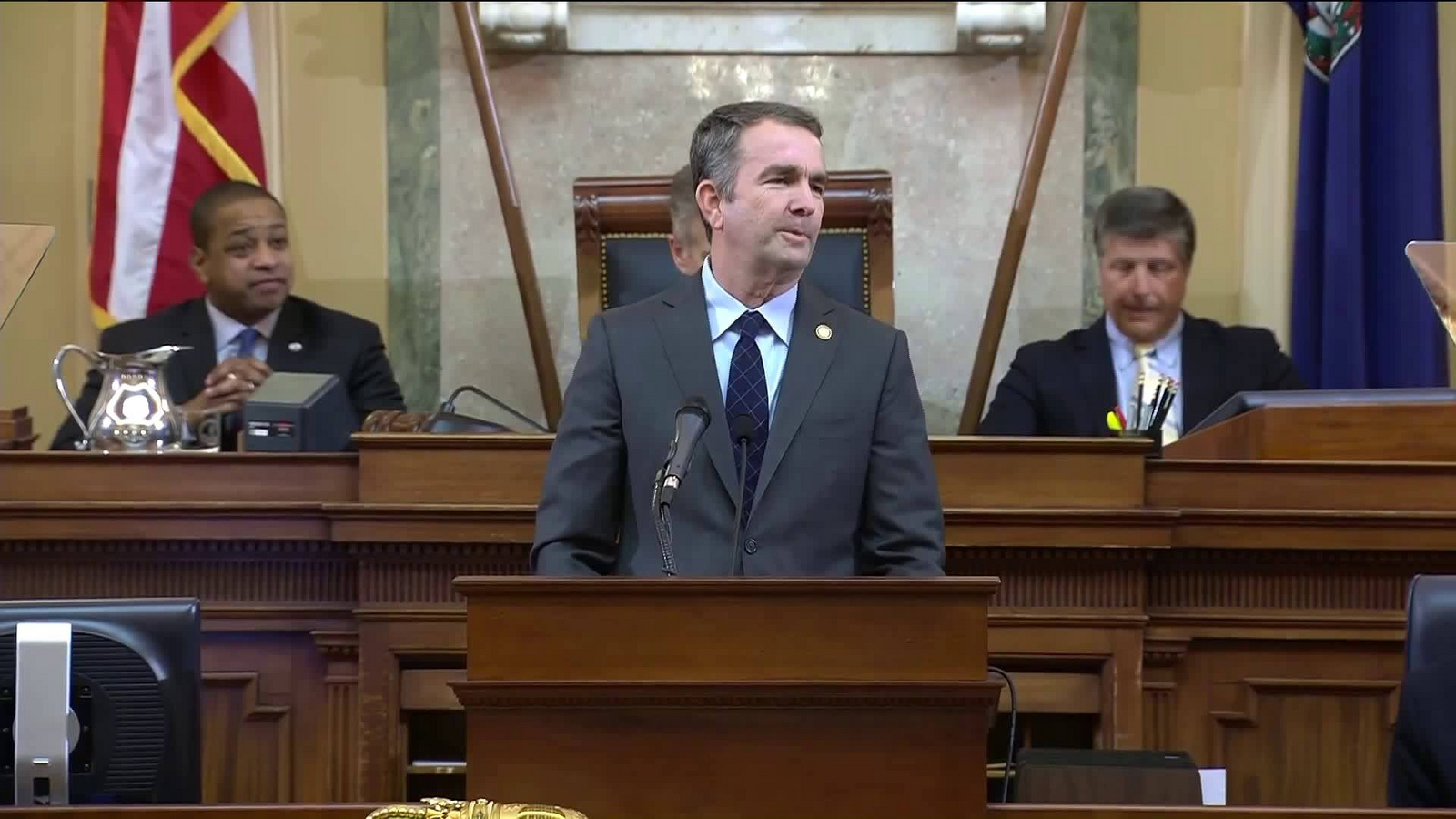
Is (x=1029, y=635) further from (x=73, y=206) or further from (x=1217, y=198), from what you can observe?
(x=73, y=206)

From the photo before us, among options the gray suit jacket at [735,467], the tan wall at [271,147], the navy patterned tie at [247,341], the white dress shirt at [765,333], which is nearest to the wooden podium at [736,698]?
the gray suit jacket at [735,467]

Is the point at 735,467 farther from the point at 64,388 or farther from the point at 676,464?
the point at 64,388

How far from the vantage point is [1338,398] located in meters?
3.78

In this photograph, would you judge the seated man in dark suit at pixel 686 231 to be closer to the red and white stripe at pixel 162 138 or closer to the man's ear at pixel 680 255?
the man's ear at pixel 680 255

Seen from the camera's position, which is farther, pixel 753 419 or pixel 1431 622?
pixel 753 419

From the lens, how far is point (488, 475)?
3.64m

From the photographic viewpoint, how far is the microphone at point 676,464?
2559 mm

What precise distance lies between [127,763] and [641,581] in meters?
0.69

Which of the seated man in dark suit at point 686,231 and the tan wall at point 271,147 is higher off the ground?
the tan wall at point 271,147

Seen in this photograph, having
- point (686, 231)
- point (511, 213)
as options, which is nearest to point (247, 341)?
Answer: point (511, 213)

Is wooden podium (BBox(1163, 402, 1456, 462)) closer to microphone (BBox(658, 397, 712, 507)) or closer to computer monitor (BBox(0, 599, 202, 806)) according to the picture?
microphone (BBox(658, 397, 712, 507))

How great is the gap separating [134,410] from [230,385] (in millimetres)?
409

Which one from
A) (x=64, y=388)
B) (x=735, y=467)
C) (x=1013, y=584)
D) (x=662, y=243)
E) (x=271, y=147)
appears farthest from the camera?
(x=271, y=147)

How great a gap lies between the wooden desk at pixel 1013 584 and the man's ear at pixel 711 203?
742 mm
